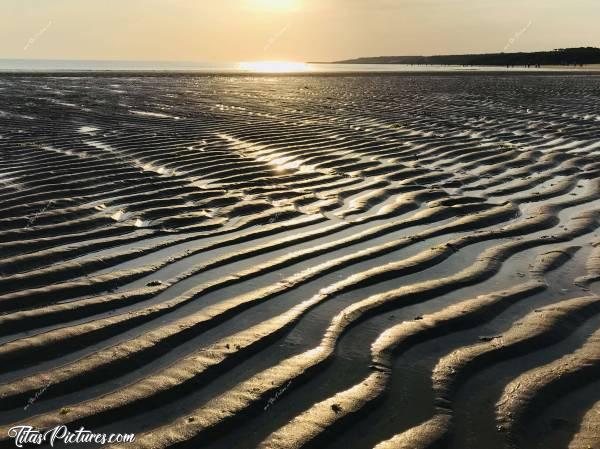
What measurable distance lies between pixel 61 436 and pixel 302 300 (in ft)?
5.19

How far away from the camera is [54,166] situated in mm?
7320

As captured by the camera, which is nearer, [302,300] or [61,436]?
[61,436]

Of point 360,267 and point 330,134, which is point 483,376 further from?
point 330,134

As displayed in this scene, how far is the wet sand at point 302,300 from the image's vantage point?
2.36 meters

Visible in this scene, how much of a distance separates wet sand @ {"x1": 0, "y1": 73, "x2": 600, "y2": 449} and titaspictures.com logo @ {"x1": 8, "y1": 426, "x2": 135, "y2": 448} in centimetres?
4

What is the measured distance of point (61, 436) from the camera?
7.28 ft

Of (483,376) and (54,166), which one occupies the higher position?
(54,166)

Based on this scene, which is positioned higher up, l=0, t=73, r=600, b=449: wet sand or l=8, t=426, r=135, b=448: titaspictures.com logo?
l=0, t=73, r=600, b=449: wet sand

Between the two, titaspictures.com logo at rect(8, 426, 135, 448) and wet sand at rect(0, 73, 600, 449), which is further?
wet sand at rect(0, 73, 600, 449)

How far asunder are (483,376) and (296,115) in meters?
11.7

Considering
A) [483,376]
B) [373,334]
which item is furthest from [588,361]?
[373,334]

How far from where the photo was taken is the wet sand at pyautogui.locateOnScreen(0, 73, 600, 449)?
2357 mm

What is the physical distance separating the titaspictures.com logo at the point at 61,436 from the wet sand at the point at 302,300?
37 mm

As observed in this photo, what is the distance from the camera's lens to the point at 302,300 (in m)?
3.47
